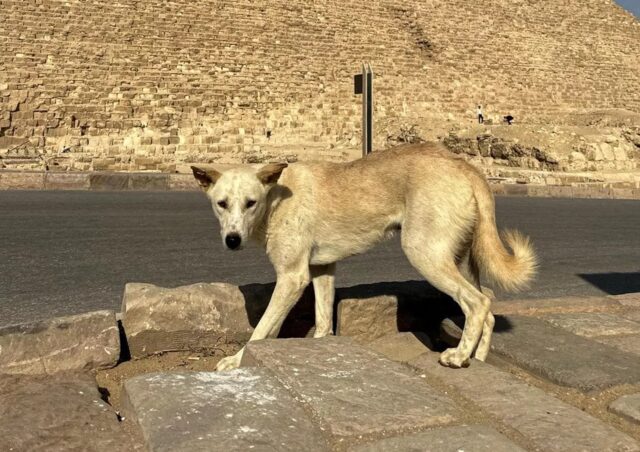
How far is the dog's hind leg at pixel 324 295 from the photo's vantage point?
146 inches

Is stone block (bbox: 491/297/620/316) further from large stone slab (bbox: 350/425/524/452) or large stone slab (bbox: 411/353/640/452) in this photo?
large stone slab (bbox: 350/425/524/452)

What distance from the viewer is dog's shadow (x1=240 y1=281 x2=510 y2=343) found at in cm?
388

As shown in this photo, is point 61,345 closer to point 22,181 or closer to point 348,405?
point 348,405

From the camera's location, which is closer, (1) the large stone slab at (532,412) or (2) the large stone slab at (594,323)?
(1) the large stone slab at (532,412)

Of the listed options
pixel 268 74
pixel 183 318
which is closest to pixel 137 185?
pixel 183 318

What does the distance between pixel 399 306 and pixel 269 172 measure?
52.8 inches

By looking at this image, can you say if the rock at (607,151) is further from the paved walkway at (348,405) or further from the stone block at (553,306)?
the paved walkway at (348,405)

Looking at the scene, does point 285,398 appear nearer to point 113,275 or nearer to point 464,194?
point 464,194

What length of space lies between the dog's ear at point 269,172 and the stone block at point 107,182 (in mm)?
11575

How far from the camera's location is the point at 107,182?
551 inches

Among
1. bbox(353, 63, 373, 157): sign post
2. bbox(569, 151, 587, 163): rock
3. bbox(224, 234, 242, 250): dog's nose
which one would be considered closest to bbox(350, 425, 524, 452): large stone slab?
bbox(224, 234, 242, 250): dog's nose

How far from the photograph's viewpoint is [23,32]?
30.4 metres

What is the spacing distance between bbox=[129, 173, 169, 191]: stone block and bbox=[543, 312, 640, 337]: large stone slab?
11.6m

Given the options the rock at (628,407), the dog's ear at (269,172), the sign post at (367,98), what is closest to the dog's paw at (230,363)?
the dog's ear at (269,172)
